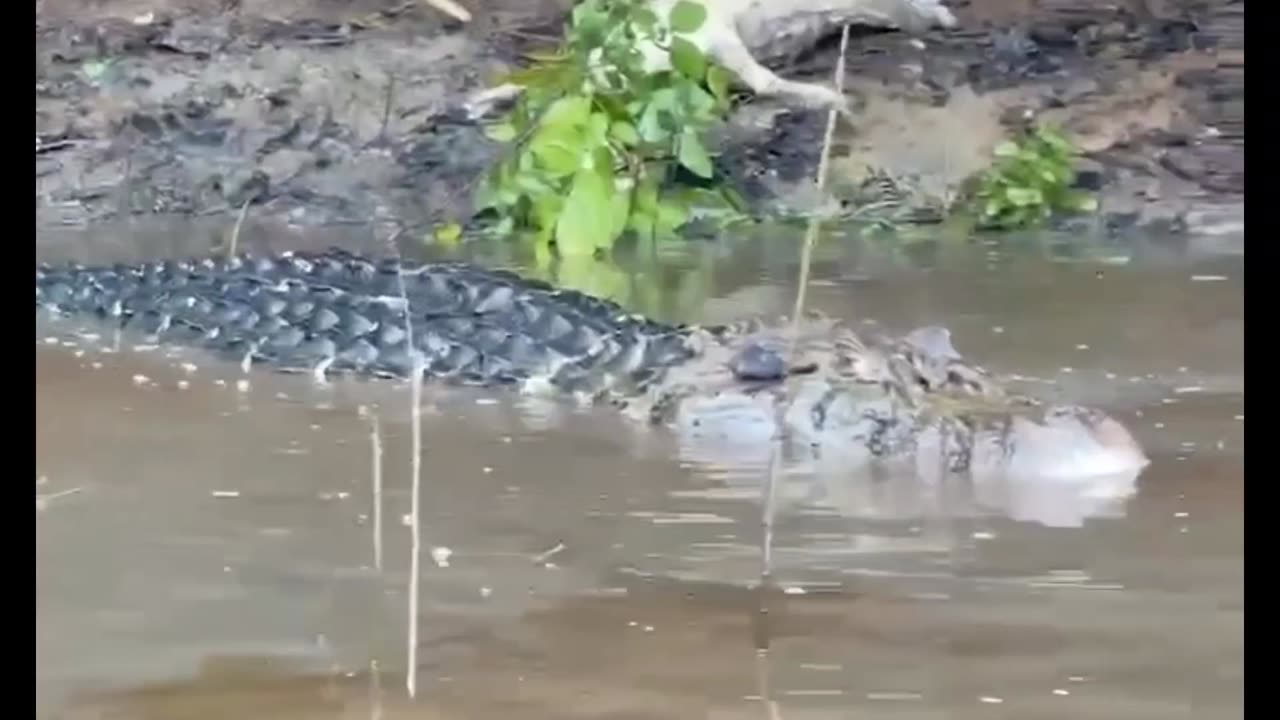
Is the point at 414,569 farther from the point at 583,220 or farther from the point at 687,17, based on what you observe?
the point at 687,17

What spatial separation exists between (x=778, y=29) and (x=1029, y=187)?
877 millimetres

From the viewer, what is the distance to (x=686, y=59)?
11.0 ft

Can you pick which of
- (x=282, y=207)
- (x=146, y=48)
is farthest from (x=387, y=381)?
(x=146, y=48)

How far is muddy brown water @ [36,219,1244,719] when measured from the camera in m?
1.11

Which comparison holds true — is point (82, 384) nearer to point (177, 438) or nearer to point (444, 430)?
point (177, 438)

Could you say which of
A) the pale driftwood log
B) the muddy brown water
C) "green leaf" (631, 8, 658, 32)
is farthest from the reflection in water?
the pale driftwood log

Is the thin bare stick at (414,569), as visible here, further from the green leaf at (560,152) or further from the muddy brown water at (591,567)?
the green leaf at (560,152)

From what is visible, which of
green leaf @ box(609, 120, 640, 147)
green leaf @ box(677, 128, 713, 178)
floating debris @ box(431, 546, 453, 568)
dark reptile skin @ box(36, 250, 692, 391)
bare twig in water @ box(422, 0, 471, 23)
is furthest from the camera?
bare twig in water @ box(422, 0, 471, 23)

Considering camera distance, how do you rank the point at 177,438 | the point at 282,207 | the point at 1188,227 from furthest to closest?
the point at 282,207 → the point at 1188,227 → the point at 177,438

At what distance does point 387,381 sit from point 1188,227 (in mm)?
1886

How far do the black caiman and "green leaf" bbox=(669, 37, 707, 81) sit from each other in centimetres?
101

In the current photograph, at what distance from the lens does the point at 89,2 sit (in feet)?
14.2

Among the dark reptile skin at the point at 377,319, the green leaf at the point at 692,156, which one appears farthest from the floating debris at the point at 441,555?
the green leaf at the point at 692,156

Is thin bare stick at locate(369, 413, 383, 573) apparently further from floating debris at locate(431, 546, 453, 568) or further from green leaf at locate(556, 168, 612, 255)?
green leaf at locate(556, 168, 612, 255)
